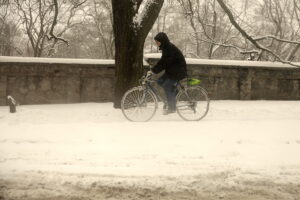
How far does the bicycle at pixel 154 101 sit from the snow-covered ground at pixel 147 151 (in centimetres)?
25

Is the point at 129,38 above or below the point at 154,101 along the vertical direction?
above

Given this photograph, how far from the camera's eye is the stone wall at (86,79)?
1112 cm

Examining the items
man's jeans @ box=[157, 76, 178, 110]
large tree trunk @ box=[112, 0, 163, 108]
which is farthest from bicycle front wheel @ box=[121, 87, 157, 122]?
large tree trunk @ box=[112, 0, 163, 108]

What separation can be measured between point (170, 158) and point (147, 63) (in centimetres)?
680

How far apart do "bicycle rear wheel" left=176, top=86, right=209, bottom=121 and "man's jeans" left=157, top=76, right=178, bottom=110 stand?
0.16 metres

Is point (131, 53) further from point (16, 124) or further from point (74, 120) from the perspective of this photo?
point (16, 124)

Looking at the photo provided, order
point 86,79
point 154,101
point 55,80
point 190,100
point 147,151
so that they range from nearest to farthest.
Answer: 1. point 147,151
2. point 154,101
3. point 190,100
4. point 55,80
5. point 86,79

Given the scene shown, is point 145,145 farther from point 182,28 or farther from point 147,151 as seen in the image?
point 182,28

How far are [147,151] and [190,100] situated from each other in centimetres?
293

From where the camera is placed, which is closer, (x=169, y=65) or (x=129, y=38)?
(x=169, y=65)

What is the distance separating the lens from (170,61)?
26.3ft

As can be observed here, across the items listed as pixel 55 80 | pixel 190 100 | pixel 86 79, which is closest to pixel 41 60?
pixel 55 80

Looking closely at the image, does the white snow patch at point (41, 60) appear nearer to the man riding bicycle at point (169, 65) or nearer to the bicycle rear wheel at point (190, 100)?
the man riding bicycle at point (169, 65)

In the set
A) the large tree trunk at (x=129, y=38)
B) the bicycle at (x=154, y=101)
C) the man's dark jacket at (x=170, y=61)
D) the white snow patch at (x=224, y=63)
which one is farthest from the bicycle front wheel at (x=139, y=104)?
the white snow patch at (x=224, y=63)
